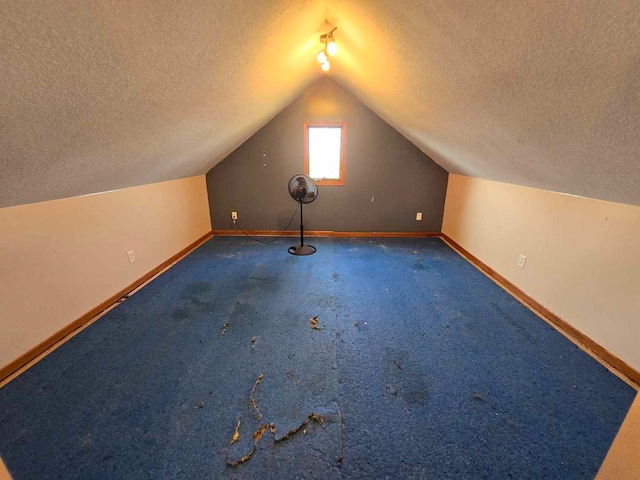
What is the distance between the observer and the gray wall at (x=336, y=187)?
12.5 ft

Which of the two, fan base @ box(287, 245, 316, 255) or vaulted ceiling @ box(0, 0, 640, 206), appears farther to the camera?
fan base @ box(287, 245, 316, 255)

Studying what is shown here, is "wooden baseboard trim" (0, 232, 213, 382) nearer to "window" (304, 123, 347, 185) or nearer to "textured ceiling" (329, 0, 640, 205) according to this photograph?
"window" (304, 123, 347, 185)

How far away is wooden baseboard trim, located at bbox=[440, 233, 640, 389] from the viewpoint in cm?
160

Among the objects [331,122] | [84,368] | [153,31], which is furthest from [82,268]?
[331,122]

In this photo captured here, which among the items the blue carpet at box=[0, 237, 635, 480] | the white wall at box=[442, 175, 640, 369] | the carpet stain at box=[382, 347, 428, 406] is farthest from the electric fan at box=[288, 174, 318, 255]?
the white wall at box=[442, 175, 640, 369]

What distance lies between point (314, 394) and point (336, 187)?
3.11 meters

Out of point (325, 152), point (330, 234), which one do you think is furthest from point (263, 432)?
point (325, 152)

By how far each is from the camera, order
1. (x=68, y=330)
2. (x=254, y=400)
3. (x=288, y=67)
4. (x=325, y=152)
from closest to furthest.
Answer: (x=254, y=400), (x=68, y=330), (x=288, y=67), (x=325, y=152)

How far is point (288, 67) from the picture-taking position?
2.40m

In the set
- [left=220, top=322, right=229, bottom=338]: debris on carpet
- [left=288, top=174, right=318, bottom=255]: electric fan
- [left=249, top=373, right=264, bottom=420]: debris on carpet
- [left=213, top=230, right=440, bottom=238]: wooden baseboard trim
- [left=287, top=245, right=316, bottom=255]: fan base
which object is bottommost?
[left=249, top=373, right=264, bottom=420]: debris on carpet

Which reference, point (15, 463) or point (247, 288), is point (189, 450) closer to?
point (15, 463)

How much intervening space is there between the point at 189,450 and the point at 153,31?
1.77m

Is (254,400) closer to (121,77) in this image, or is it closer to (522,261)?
(121,77)

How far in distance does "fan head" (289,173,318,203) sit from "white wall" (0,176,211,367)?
1.53 meters
